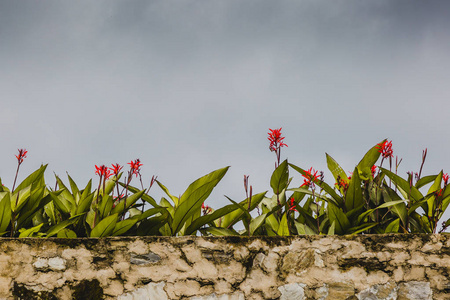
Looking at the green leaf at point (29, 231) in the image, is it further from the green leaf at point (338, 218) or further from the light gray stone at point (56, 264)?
the green leaf at point (338, 218)

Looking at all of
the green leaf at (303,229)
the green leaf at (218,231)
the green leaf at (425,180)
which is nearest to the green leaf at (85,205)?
the green leaf at (218,231)

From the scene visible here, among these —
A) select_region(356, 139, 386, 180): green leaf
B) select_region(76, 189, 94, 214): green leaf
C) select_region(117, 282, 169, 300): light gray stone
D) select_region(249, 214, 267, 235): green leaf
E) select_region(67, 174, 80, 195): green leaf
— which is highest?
select_region(67, 174, 80, 195): green leaf

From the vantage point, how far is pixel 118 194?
2.76 m

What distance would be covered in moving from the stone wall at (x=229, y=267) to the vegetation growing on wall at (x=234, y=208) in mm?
159

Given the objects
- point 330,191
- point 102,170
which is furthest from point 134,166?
point 330,191

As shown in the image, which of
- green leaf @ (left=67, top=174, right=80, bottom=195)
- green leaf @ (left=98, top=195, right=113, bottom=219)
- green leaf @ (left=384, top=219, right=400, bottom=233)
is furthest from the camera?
green leaf @ (left=67, top=174, right=80, bottom=195)

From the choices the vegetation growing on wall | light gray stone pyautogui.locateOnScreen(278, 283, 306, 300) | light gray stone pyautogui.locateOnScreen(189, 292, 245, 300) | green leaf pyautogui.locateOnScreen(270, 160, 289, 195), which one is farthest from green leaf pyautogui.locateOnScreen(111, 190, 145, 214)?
light gray stone pyautogui.locateOnScreen(278, 283, 306, 300)

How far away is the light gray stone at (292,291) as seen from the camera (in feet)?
8.12

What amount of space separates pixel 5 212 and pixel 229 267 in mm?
1454

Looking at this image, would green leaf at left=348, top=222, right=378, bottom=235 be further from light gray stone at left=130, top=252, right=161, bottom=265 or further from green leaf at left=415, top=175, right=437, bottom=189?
light gray stone at left=130, top=252, right=161, bottom=265

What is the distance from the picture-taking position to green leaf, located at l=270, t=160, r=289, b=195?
2.86 meters

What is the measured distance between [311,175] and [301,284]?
29.6 inches

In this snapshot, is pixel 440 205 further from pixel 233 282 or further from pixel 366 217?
pixel 233 282

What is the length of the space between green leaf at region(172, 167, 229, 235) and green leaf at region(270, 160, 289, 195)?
39 cm
